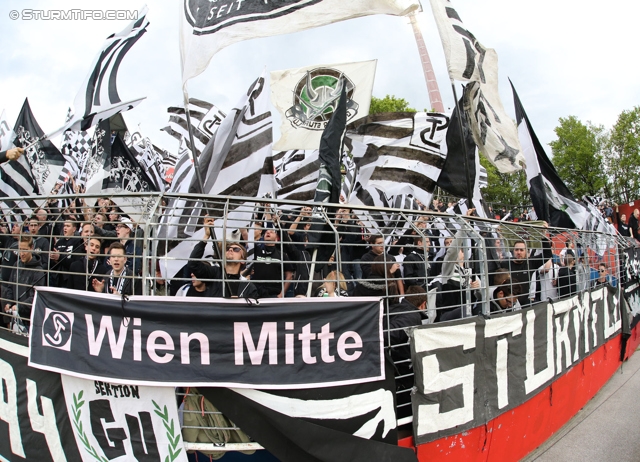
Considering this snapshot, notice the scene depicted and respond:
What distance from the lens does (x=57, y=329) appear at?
3459mm

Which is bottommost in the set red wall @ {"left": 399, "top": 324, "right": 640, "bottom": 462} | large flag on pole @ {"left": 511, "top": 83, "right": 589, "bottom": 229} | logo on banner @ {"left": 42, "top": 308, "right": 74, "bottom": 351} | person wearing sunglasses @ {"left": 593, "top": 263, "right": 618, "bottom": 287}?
red wall @ {"left": 399, "top": 324, "right": 640, "bottom": 462}

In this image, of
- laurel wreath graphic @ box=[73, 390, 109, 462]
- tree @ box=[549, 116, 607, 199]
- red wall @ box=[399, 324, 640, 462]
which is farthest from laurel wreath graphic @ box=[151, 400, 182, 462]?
tree @ box=[549, 116, 607, 199]

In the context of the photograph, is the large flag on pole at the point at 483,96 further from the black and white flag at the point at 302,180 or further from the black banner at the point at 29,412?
the black banner at the point at 29,412

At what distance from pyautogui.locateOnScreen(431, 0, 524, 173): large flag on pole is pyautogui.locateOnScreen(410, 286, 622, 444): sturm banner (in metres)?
2.79

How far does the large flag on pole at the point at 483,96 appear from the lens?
6723 millimetres

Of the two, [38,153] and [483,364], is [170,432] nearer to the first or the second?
[483,364]

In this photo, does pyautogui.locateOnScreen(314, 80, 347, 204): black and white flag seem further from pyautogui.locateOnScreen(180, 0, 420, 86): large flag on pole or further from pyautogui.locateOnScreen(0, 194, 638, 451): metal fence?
pyautogui.locateOnScreen(180, 0, 420, 86): large flag on pole

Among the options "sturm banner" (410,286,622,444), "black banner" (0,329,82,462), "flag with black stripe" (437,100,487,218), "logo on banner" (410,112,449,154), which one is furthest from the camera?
"logo on banner" (410,112,449,154)

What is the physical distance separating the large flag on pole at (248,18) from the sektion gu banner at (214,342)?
314cm

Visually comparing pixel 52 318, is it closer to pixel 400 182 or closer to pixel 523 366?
pixel 523 366

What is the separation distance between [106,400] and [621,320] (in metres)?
9.59

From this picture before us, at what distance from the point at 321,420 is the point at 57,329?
88.8 inches

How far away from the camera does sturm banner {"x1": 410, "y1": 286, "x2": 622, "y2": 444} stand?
371 centimetres

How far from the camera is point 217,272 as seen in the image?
14.7ft
